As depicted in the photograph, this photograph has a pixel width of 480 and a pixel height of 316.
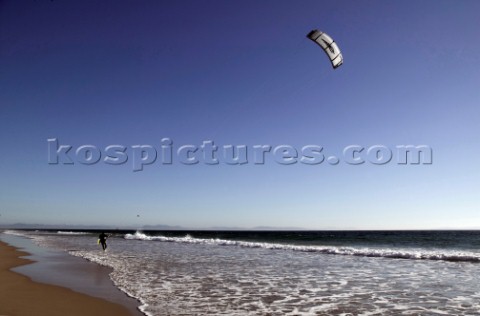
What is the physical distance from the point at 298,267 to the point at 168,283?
7525 mm

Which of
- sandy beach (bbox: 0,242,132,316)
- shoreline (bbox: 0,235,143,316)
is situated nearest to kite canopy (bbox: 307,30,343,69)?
shoreline (bbox: 0,235,143,316)

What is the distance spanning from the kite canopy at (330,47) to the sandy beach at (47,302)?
27.2ft

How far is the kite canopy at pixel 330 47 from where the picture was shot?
10180mm

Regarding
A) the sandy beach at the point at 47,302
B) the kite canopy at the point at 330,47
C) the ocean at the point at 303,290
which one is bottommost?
the ocean at the point at 303,290

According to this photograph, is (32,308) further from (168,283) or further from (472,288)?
(472,288)

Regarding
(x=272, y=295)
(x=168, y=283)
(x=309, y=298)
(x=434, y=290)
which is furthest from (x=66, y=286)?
(x=434, y=290)

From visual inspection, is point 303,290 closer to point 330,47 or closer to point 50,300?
point 50,300

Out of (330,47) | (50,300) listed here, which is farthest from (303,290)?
(330,47)

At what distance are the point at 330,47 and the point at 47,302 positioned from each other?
9924 mm

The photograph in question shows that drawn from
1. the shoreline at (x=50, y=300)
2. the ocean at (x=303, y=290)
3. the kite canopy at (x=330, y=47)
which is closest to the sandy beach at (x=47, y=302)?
the shoreline at (x=50, y=300)

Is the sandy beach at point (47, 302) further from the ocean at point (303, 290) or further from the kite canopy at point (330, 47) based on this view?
the kite canopy at point (330, 47)

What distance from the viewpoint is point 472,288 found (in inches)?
483

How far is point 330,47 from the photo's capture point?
10.5 metres

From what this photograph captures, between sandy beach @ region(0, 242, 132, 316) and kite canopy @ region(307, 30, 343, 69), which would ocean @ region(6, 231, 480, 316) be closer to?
sandy beach @ region(0, 242, 132, 316)
